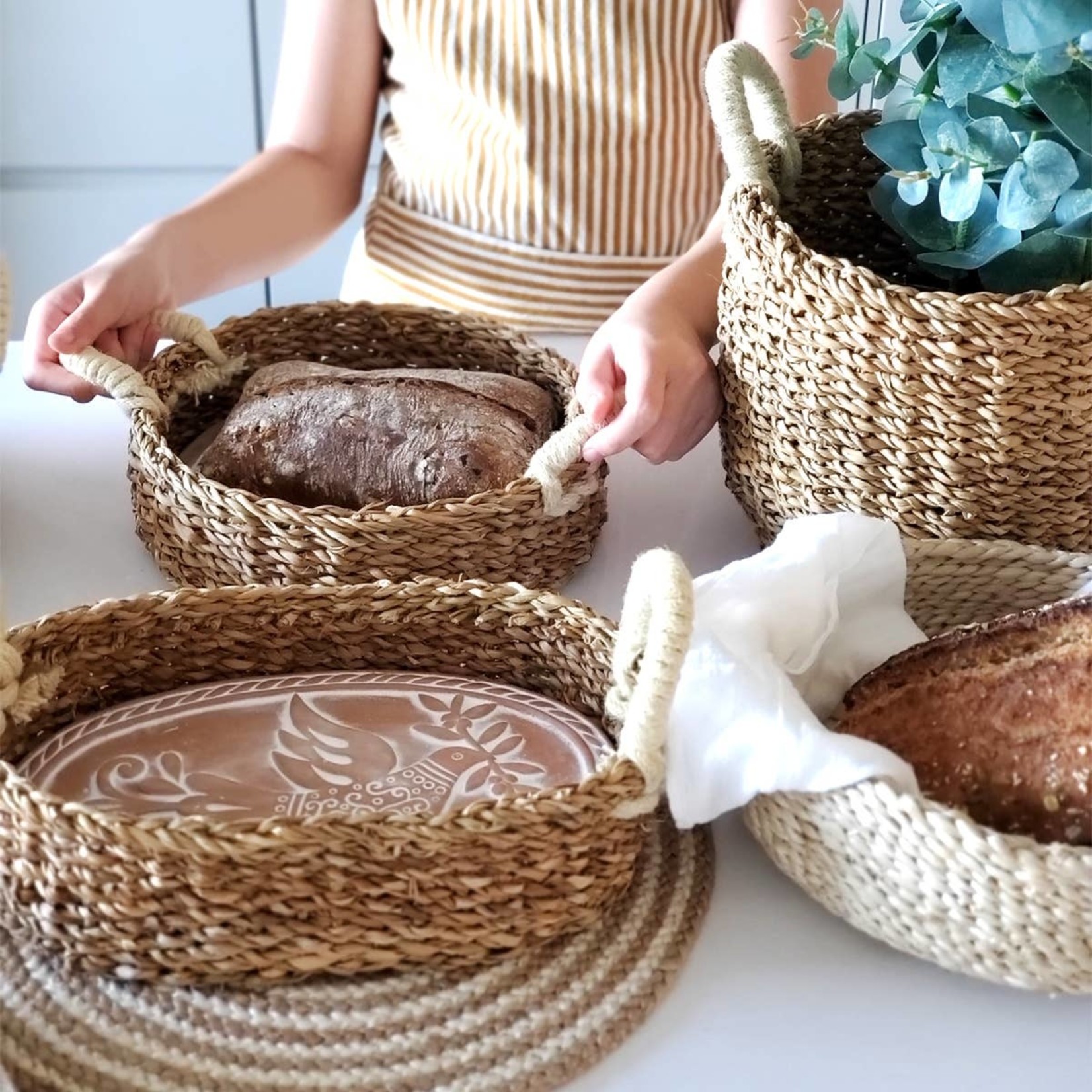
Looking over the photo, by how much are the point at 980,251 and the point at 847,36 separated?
108 mm

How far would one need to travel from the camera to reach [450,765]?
1.57 ft

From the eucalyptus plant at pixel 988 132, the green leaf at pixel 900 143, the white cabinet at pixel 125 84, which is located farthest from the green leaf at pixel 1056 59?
the white cabinet at pixel 125 84

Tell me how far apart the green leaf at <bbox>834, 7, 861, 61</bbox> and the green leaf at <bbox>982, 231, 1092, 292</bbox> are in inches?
4.3

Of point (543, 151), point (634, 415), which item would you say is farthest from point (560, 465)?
point (543, 151)

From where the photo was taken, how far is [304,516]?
0.55 meters

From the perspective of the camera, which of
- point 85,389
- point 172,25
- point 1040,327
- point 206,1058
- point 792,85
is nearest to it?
point 206,1058

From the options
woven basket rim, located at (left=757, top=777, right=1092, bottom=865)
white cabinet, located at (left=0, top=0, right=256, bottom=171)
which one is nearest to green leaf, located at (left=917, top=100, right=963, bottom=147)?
woven basket rim, located at (left=757, top=777, right=1092, bottom=865)

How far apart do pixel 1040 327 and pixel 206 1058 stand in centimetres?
39

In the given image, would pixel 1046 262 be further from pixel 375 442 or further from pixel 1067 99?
pixel 375 442

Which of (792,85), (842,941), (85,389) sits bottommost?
(842,941)

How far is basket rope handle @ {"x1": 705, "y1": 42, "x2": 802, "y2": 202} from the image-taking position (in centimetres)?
59

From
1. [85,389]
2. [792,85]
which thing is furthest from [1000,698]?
[792,85]

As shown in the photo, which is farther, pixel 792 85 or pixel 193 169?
pixel 193 169

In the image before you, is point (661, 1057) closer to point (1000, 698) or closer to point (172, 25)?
point (1000, 698)
